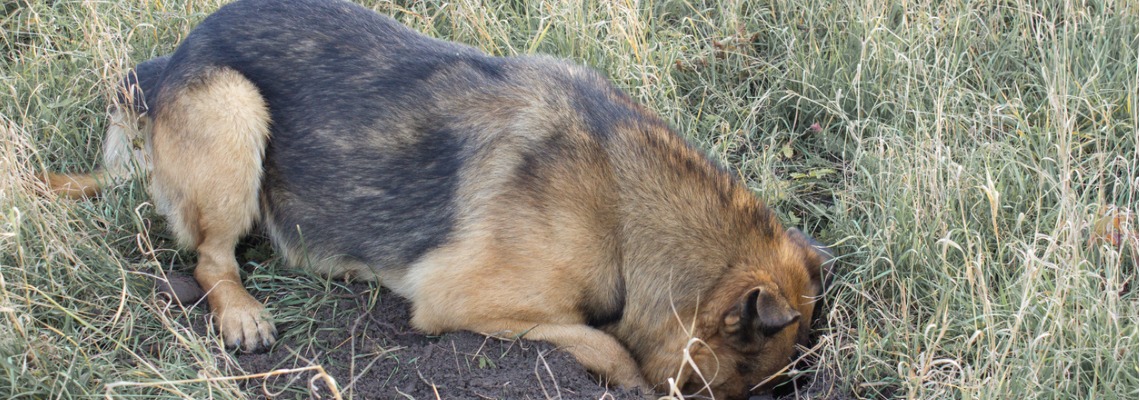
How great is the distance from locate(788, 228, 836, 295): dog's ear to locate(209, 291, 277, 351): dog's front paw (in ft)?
7.34

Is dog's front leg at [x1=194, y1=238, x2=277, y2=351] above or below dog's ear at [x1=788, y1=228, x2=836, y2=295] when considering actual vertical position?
below

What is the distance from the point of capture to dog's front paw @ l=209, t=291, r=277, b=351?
416 centimetres

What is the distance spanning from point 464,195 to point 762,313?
1.35 meters

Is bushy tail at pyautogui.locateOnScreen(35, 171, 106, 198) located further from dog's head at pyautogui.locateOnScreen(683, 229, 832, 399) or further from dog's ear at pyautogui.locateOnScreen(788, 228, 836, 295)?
dog's ear at pyautogui.locateOnScreen(788, 228, 836, 295)

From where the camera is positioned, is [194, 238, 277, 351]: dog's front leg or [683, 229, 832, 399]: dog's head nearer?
[683, 229, 832, 399]: dog's head

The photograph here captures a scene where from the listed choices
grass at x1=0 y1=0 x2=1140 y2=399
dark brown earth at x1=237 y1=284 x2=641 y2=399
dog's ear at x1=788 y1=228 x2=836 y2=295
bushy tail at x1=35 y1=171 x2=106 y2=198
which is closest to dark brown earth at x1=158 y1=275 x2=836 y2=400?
dark brown earth at x1=237 y1=284 x2=641 y2=399

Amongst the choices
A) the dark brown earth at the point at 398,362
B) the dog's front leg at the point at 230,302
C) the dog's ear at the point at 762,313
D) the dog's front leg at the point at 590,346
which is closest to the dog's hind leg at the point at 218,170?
the dog's front leg at the point at 230,302

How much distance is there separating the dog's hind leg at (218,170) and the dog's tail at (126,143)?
0.81 ft

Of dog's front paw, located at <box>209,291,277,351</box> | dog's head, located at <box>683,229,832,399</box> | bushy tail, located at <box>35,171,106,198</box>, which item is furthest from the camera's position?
bushy tail, located at <box>35,171,106,198</box>

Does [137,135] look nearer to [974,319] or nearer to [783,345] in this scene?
[783,345]

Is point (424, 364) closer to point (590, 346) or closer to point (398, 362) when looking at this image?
point (398, 362)

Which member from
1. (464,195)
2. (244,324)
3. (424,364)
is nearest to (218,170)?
(244,324)

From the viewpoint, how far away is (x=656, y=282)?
12.4 feet

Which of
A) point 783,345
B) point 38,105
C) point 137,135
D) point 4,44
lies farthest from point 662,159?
point 4,44
